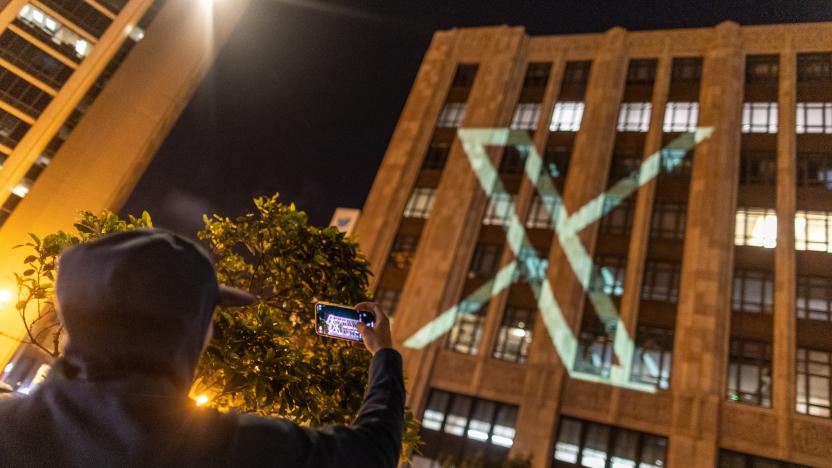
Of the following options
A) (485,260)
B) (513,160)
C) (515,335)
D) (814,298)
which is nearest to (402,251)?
(485,260)

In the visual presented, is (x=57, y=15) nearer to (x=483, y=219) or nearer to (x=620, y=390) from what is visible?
(x=483, y=219)

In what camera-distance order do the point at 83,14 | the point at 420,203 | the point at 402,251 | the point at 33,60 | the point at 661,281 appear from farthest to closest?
the point at 83,14 < the point at 33,60 < the point at 420,203 < the point at 402,251 < the point at 661,281

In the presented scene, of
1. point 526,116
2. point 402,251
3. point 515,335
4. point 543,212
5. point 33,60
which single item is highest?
point 526,116

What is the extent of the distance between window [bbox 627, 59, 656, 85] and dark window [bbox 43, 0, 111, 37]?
4395cm

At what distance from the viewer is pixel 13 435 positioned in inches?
49.8

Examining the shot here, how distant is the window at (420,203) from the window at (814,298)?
19190 mm

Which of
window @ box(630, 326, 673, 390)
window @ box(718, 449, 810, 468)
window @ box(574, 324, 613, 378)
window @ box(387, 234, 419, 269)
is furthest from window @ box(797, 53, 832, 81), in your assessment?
window @ box(387, 234, 419, 269)

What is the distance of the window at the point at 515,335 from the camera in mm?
25609

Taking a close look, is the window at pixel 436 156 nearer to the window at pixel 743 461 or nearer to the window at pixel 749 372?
the window at pixel 749 372

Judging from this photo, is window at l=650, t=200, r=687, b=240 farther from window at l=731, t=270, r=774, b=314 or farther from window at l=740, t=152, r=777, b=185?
window at l=740, t=152, r=777, b=185

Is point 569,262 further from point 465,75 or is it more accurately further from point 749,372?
point 465,75

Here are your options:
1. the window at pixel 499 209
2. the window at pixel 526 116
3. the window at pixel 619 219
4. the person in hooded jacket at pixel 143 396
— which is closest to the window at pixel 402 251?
the window at pixel 499 209

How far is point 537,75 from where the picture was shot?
34625 mm

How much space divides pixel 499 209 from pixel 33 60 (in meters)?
40.5
